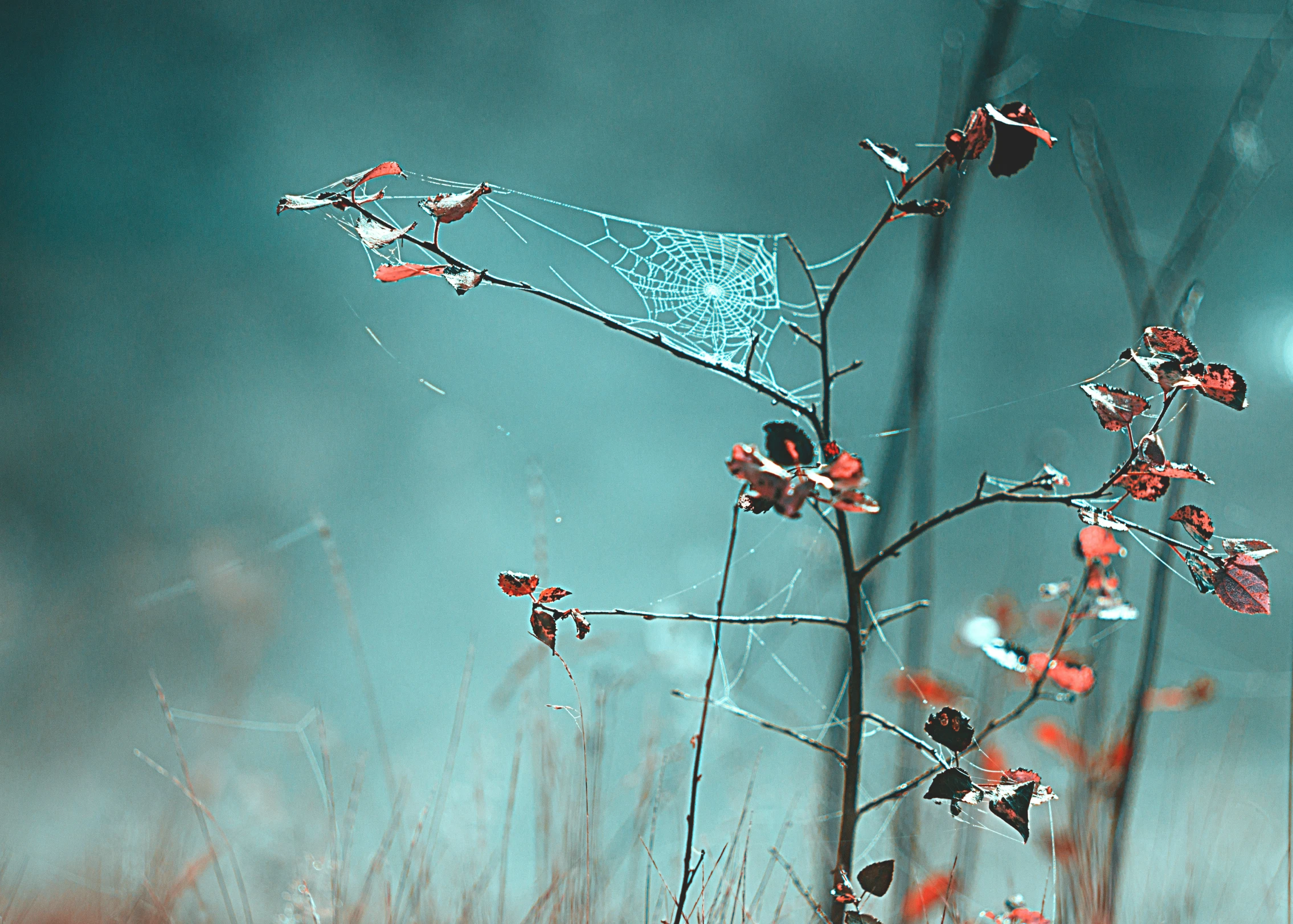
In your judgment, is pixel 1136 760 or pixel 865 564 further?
pixel 1136 760

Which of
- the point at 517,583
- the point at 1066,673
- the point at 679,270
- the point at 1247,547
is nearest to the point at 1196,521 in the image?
the point at 1247,547

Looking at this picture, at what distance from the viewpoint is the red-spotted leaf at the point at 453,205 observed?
350 mm

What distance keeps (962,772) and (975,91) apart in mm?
602

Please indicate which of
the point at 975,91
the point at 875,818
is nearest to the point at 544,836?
the point at 875,818

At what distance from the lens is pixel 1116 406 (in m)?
0.35

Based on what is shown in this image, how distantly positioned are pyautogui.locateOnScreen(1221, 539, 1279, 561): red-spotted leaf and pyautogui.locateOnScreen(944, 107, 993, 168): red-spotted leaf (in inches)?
9.6

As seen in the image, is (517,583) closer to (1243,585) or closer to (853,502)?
(853,502)

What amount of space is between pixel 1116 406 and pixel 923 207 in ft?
0.47

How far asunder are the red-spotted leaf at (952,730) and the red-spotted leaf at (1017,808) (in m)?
0.03

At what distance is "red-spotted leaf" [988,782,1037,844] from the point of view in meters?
0.32

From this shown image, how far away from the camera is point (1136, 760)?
718 millimetres

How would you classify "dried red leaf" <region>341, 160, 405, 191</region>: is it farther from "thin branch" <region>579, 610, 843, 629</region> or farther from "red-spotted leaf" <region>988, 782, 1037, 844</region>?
"red-spotted leaf" <region>988, 782, 1037, 844</region>

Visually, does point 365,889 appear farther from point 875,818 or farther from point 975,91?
point 975,91

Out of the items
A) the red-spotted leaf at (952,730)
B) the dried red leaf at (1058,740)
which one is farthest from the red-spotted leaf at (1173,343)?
the dried red leaf at (1058,740)
